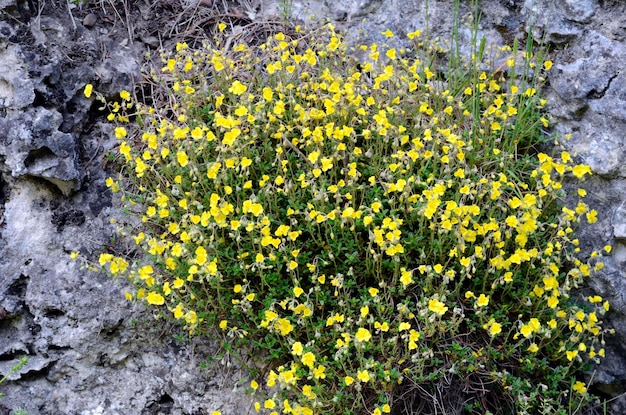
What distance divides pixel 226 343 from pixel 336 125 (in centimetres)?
146

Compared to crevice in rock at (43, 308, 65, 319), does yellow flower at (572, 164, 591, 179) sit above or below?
above

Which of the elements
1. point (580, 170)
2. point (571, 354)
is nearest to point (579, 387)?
point (571, 354)

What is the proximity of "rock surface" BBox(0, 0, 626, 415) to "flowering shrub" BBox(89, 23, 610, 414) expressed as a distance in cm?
19

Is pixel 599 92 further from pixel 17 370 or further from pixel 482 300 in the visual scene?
pixel 17 370

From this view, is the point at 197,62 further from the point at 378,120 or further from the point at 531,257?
the point at 531,257

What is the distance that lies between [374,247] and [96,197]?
176 cm

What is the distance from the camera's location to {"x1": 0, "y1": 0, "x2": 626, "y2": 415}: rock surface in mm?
3533

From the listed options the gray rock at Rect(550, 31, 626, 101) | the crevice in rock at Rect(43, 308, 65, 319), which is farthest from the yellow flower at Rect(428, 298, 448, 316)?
the crevice in rock at Rect(43, 308, 65, 319)

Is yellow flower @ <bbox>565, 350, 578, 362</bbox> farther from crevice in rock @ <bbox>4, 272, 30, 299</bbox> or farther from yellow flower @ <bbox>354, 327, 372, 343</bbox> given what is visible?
crevice in rock @ <bbox>4, 272, 30, 299</bbox>

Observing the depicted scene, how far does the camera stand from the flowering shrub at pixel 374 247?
3240 millimetres

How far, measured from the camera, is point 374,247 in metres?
3.54

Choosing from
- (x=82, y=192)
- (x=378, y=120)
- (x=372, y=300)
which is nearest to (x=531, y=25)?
(x=378, y=120)

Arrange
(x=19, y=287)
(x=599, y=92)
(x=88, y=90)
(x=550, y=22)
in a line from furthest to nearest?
(x=550, y=22) → (x=88, y=90) → (x=599, y=92) → (x=19, y=287)

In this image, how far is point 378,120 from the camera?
3643 millimetres
